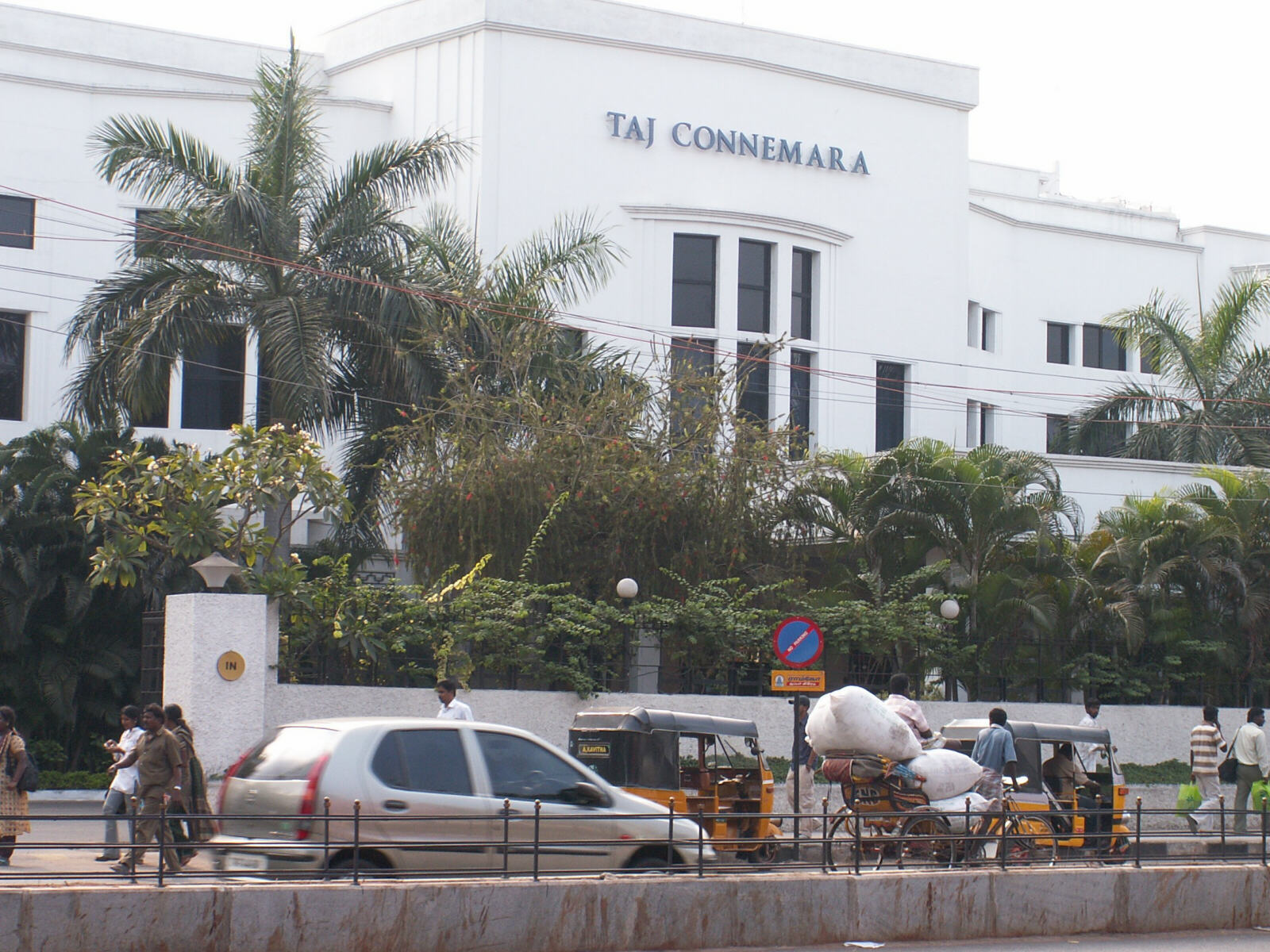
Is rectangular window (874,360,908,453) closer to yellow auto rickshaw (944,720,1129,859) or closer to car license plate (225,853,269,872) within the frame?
yellow auto rickshaw (944,720,1129,859)

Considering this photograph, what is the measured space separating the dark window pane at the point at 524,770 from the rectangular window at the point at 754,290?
2409 centimetres

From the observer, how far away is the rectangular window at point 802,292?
35875 millimetres

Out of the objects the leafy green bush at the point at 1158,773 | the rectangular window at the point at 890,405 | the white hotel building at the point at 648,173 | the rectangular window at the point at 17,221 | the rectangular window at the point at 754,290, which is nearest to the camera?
the leafy green bush at the point at 1158,773

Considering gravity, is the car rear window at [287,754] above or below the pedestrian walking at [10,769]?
above

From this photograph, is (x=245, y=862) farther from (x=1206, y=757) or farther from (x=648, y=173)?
→ (x=648, y=173)

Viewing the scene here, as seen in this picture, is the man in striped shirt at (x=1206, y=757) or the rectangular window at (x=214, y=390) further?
the rectangular window at (x=214, y=390)

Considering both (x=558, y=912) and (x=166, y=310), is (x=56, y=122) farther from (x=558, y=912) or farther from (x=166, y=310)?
(x=558, y=912)

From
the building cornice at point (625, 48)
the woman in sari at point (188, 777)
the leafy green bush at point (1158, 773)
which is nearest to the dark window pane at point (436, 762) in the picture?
the woman in sari at point (188, 777)

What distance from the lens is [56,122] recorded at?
31.8 meters

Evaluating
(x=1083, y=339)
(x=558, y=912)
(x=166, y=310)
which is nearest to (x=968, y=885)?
(x=558, y=912)

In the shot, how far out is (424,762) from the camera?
35.9 feet

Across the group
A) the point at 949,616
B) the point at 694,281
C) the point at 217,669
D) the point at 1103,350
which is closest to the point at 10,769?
the point at 217,669

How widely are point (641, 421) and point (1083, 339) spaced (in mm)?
23561

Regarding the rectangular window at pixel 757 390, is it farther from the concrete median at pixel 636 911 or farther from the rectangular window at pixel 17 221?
the concrete median at pixel 636 911
